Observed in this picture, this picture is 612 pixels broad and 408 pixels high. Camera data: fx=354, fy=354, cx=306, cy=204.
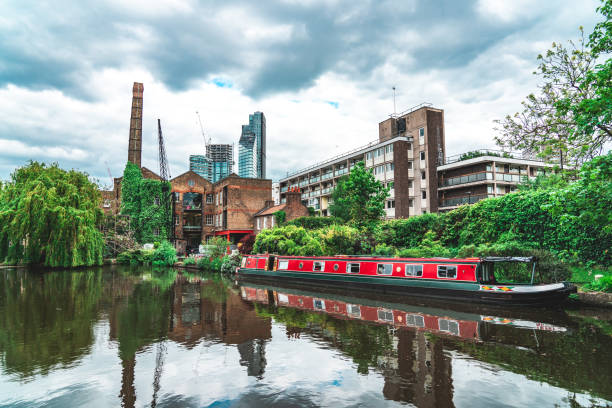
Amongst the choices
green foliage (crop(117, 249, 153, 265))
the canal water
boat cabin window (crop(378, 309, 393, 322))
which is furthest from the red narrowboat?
green foliage (crop(117, 249, 153, 265))

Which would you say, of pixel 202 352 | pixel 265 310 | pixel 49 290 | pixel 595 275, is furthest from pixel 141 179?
pixel 595 275

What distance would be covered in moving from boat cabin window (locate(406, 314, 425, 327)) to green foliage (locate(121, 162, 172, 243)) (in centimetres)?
3995

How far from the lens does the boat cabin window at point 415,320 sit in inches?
430

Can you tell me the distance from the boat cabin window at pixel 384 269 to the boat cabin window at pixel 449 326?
5781mm

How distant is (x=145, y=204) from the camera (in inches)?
1807

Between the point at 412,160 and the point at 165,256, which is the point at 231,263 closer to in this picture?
the point at 165,256

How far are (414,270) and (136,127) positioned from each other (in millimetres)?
51846

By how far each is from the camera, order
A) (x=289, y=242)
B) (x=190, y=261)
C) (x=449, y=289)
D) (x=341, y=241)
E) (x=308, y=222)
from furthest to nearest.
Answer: (x=308, y=222), (x=190, y=261), (x=289, y=242), (x=341, y=241), (x=449, y=289)

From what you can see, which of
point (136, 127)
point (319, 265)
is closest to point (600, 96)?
point (319, 265)

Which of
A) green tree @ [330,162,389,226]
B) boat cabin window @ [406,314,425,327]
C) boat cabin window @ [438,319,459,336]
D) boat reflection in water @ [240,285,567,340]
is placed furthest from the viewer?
green tree @ [330,162,389,226]

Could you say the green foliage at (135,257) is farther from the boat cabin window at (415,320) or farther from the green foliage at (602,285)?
the green foliage at (602,285)

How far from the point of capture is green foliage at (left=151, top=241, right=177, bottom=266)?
36.8 m

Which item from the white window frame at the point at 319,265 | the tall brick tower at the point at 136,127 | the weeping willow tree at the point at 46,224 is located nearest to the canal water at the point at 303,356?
the white window frame at the point at 319,265

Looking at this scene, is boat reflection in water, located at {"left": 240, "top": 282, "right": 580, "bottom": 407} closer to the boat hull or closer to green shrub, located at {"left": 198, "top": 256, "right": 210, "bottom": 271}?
the boat hull
